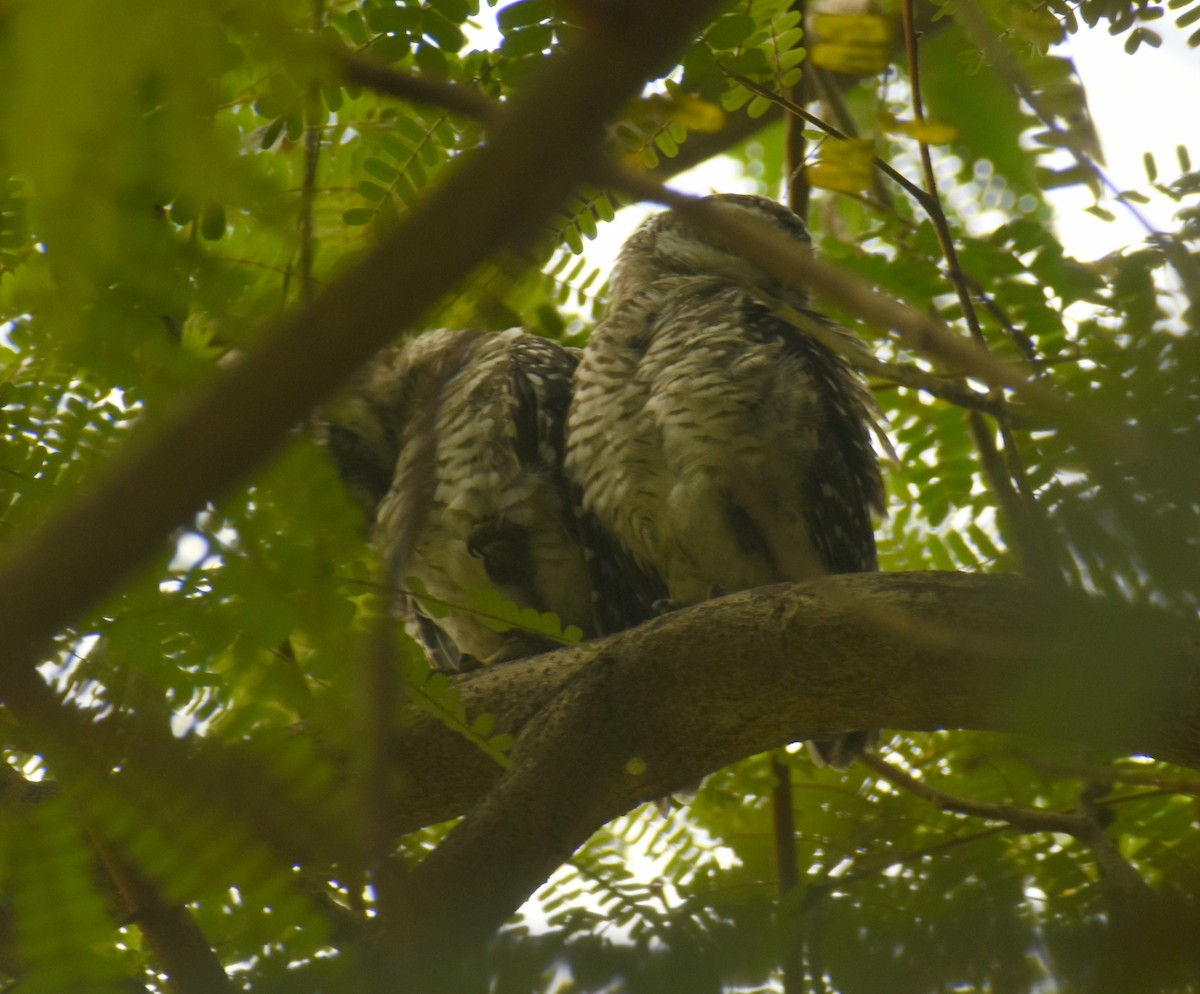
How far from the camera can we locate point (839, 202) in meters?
3.92

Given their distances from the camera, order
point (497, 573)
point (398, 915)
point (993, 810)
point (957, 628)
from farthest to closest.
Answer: point (497, 573), point (993, 810), point (957, 628), point (398, 915)

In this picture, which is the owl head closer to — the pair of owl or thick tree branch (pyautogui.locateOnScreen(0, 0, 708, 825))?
the pair of owl

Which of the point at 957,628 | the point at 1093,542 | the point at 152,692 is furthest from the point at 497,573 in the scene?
the point at 1093,542

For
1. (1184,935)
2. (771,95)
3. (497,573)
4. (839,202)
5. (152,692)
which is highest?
(839,202)

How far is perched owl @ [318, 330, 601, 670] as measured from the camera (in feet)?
11.1

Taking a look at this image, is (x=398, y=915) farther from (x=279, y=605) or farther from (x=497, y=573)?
(x=497, y=573)

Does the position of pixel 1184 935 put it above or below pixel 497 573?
below

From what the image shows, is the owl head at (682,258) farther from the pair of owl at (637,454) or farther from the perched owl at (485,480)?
A: the perched owl at (485,480)

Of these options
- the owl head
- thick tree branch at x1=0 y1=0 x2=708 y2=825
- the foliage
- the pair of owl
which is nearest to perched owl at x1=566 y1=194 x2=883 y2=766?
the pair of owl

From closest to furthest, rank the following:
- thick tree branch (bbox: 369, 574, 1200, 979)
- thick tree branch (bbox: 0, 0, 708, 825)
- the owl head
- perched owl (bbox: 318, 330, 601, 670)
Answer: thick tree branch (bbox: 0, 0, 708, 825)
thick tree branch (bbox: 369, 574, 1200, 979)
perched owl (bbox: 318, 330, 601, 670)
the owl head

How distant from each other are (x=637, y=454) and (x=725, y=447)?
0.78 ft

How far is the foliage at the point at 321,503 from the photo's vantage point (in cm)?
77

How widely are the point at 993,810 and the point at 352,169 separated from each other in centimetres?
180

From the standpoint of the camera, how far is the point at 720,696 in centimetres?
222
